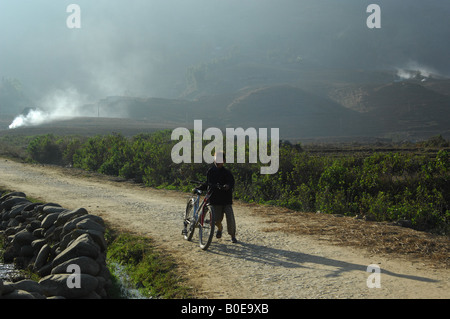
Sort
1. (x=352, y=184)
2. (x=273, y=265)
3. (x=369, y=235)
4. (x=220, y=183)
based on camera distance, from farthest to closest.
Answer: (x=352, y=184) < (x=369, y=235) < (x=220, y=183) < (x=273, y=265)

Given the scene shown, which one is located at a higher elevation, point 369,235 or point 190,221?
point 190,221

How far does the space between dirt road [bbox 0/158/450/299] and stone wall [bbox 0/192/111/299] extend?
54.2 inches

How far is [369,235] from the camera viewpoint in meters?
10.1

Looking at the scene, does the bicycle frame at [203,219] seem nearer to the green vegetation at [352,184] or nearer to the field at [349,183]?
the field at [349,183]

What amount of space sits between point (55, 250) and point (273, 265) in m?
4.83

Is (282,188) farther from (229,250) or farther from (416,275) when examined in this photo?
(416,275)

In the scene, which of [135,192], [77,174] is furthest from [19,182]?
[135,192]

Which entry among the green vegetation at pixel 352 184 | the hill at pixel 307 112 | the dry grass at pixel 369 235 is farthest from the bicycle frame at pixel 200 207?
the hill at pixel 307 112

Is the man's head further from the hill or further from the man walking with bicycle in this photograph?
the hill

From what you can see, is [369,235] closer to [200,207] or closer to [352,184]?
[200,207]

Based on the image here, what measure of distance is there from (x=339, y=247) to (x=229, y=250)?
2.14 m

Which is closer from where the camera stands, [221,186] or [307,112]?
[221,186]

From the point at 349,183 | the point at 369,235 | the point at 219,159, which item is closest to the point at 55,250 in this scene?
the point at 219,159

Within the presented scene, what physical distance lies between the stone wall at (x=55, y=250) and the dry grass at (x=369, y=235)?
13.3 ft
